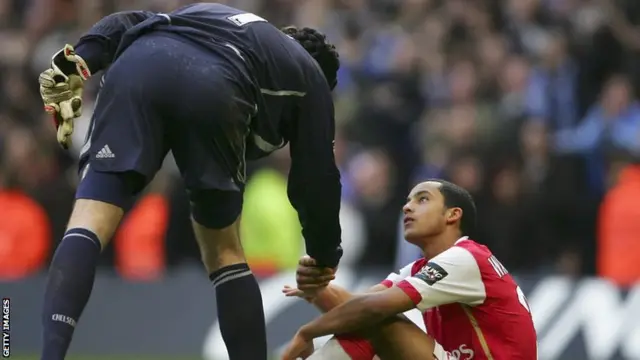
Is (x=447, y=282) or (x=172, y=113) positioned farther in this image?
(x=447, y=282)

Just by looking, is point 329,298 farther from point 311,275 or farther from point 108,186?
point 108,186

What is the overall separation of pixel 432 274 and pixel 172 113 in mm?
1576

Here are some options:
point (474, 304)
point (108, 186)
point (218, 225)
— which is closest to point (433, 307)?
point (474, 304)

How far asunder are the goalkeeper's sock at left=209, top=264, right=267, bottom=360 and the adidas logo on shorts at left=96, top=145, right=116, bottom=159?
79 centimetres

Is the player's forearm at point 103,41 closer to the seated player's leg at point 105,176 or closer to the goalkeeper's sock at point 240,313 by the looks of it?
the seated player's leg at point 105,176

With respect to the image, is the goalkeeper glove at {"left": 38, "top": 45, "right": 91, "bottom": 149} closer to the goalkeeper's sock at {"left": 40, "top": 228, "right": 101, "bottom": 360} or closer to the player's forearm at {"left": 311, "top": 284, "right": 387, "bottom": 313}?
the goalkeeper's sock at {"left": 40, "top": 228, "right": 101, "bottom": 360}

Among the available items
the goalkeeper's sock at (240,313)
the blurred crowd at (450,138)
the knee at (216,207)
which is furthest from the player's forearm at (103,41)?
the blurred crowd at (450,138)

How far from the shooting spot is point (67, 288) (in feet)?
18.6

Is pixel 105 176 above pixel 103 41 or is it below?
below

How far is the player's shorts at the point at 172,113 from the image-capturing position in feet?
19.4

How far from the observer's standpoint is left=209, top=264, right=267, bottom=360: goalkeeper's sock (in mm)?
6270

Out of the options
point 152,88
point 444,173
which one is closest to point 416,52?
point 444,173

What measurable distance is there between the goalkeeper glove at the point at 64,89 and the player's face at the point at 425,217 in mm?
1944

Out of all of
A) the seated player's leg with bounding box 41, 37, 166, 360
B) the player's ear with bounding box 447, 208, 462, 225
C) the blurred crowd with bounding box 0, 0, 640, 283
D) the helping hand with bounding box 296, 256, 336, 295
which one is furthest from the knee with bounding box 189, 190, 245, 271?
the blurred crowd with bounding box 0, 0, 640, 283
